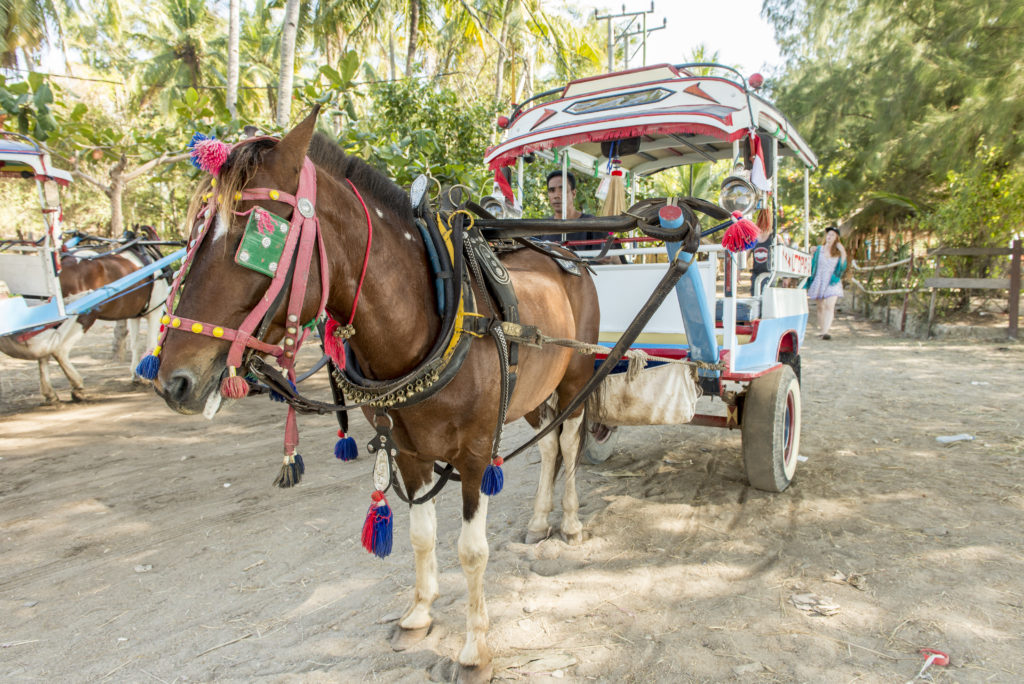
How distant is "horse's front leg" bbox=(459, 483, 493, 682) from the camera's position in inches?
90.4

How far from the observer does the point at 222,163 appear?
1.59 m

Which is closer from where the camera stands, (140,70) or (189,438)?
(189,438)

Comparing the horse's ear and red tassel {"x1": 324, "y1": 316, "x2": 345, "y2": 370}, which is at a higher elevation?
the horse's ear

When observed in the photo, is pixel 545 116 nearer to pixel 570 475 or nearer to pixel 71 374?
pixel 570 475

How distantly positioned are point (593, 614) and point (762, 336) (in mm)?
2212

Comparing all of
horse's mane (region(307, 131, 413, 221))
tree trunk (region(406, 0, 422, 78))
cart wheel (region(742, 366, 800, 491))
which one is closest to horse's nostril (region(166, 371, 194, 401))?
horse's mane (region(307, 131, 413, 221))

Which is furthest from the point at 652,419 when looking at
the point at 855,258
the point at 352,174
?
the point at 855,258

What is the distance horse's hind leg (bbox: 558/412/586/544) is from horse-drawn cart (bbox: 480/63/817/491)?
0.62 ft

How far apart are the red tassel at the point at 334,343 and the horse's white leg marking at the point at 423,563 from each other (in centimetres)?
75

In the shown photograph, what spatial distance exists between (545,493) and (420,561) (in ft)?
3.63

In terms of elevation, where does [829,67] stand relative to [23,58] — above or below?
below

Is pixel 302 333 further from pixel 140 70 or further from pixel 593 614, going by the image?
pixel 140 70

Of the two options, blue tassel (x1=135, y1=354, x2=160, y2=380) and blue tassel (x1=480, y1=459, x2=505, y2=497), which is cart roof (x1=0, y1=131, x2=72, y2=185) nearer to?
blue tassel (x1=135, y1=354, x2=160, y2=380)

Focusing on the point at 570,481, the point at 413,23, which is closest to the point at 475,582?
the point at 570,481
